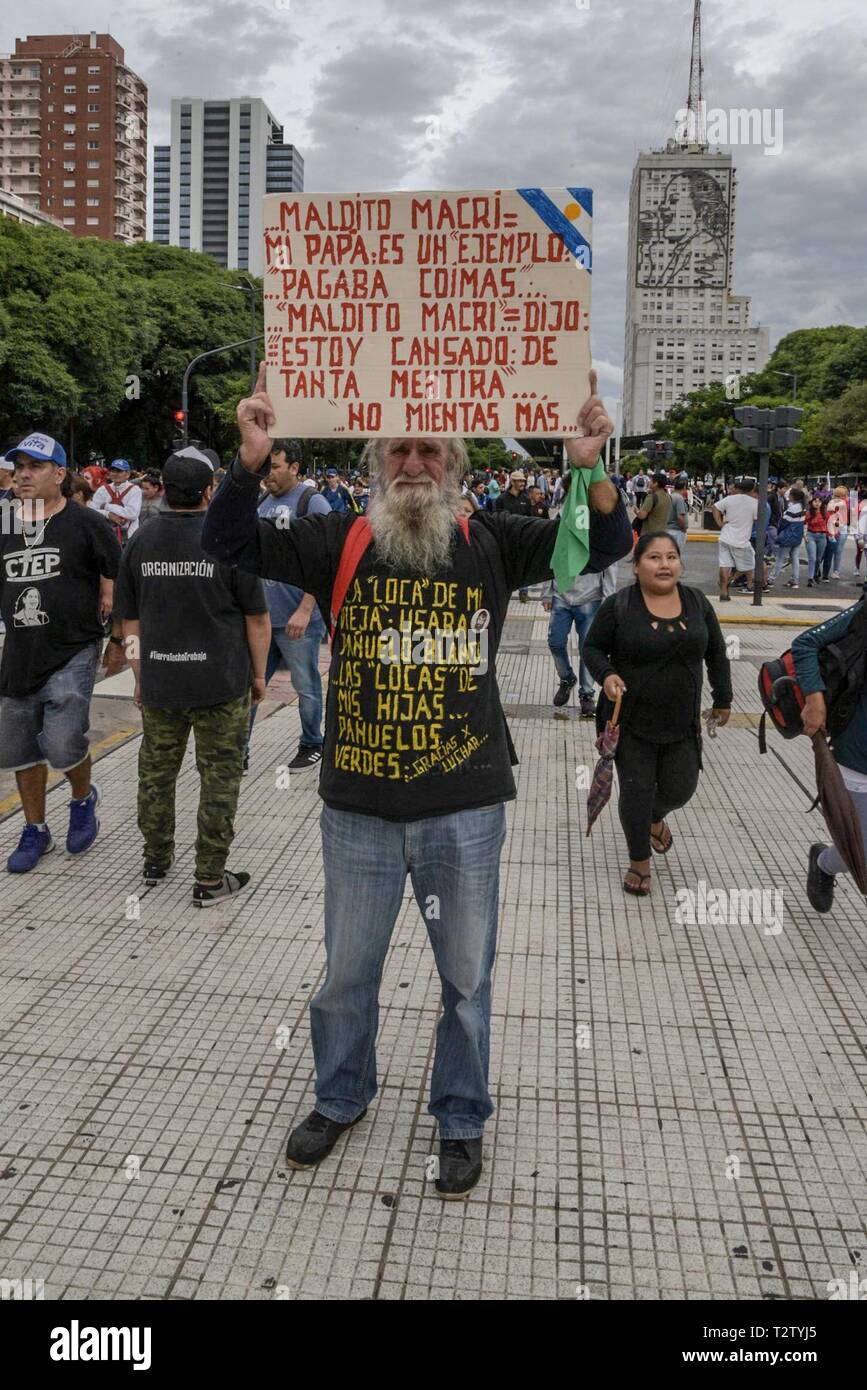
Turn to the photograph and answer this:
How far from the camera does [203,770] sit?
4.99m

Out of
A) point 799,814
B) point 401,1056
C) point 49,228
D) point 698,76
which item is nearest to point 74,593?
point 401,1056

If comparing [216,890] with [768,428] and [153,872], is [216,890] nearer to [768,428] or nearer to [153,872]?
[153,872]

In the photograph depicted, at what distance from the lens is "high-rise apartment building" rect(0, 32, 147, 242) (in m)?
124

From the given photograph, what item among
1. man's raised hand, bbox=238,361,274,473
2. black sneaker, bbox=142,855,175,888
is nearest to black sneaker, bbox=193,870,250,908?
black sneaker, bbox=142,855,175,888

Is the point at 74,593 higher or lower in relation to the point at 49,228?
→ lower

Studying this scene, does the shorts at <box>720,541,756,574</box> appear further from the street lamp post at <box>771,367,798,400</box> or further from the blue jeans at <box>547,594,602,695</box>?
the street lamp post at <box>771,367,798,400</box>

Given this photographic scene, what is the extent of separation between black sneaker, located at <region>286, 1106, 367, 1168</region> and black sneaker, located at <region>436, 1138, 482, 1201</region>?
11.5 inches

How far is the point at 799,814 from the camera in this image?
6402 millimetres

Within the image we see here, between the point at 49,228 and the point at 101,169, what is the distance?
91676mm

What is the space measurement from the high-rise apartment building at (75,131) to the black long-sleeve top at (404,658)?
437ft

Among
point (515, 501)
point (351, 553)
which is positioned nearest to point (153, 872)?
point (351, 553)

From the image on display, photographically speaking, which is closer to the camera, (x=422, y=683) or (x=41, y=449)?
(x=422, y=683)

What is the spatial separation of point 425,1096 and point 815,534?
1826 cm
